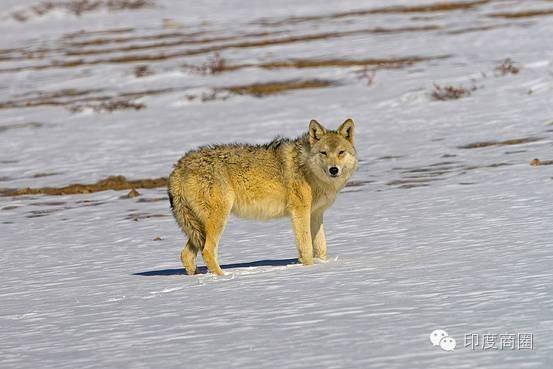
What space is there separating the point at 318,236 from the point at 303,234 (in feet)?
1.33

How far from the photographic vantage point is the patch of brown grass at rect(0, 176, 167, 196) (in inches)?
637

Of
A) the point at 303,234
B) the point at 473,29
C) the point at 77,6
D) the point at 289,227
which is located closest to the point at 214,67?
the point at 473,29

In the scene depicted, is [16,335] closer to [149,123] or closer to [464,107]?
[464,107]

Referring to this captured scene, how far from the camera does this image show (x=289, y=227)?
1191 cm

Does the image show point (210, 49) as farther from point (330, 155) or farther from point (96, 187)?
point (330, 155)

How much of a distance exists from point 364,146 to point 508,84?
6.03 meters

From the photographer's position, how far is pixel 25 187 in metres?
16.9

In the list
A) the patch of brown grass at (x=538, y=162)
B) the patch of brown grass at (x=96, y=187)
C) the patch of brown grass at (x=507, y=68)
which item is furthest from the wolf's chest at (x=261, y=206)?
the patch of brown grass at (x=507, y=68)

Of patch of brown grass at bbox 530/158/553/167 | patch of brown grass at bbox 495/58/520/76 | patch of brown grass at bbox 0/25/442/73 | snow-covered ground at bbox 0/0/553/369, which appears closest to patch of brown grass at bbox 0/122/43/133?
snow-covered ground at bbox 0/0/553/369

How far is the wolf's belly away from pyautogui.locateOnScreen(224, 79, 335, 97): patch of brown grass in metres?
16.6

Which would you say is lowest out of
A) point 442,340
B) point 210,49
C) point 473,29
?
point 210,49

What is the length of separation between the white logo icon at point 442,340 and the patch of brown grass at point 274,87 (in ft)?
66.0

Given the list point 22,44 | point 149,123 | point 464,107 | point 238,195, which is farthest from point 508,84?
point 22,44

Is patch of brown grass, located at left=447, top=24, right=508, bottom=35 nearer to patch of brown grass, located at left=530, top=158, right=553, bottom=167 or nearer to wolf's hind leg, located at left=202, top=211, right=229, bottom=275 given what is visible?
patch of brown grass, located at left=530, top=158, right=553, bottom=167
